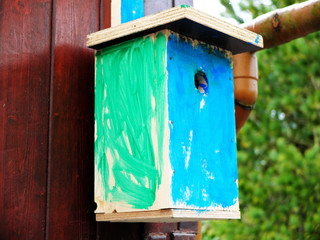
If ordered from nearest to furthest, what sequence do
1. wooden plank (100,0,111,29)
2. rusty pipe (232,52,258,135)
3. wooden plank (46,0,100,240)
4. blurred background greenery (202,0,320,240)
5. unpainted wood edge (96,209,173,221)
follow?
unpainted wood edge (96,209,173,221)
wooden plank (46,0,100,240)
wooden plank (100,0,111,29)
rusty pipe (232,52,258,135)
blurred background greenery (202,0,320,240)

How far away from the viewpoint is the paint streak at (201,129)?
133 cm

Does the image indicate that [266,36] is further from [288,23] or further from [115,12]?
[115,12]

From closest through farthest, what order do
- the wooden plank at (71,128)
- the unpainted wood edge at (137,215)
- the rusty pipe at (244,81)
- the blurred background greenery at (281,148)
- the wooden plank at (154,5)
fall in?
the unpainted wood edge at (137,215) < the wooden plank at (71,128) < the wooden plank at (154,5) < the rusty pipe at (244,81) < the blurred background greenery at (281,148)

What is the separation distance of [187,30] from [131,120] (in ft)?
0.99

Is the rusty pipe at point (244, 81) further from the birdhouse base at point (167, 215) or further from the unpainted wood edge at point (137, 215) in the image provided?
the unpainted wood edge at point (137, 215)

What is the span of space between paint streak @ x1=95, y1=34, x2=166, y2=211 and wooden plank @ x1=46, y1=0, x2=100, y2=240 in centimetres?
6

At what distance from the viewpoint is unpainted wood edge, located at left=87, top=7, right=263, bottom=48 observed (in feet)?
4.29

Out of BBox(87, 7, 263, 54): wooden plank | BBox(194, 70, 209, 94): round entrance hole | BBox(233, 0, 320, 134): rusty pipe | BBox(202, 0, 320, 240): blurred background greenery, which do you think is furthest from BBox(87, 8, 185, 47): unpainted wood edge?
BBox(202, 0, 320, 240): blurred background greenery

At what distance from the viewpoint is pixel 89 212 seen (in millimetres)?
1472

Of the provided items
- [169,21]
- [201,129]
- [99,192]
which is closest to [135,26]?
[169,21]

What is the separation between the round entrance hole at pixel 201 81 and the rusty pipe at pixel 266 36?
1.62ft

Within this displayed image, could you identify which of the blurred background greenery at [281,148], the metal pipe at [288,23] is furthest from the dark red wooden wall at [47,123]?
the blurred background greenery at [281,148]

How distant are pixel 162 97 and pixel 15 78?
42cm

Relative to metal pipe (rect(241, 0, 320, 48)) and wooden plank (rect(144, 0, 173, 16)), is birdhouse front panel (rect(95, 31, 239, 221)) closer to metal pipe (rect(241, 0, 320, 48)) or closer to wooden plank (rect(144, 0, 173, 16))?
wooden plank (rect(144, 0, 173, 16))
